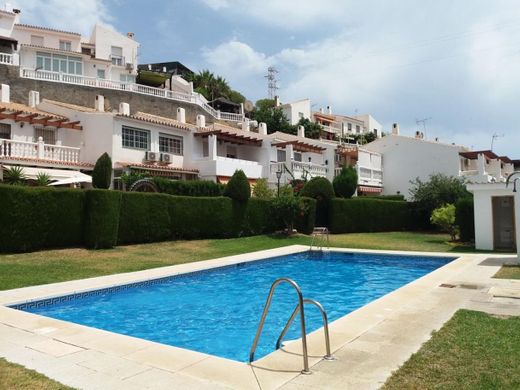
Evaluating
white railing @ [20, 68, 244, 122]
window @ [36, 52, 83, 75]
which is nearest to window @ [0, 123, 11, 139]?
white railing @ [20, 68, 244, 122]

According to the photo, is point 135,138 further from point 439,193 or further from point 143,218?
point 439,193

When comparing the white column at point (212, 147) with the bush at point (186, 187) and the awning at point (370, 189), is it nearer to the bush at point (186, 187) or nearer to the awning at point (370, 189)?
the bush at point (186, 187)

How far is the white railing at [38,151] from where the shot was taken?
92.6 feet

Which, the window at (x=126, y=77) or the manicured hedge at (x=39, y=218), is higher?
the window at (x=126, y=77)

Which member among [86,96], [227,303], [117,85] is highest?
[117,85]

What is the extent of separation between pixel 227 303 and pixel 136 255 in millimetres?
8441

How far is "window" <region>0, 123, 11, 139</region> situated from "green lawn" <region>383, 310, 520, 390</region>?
32.4 meters

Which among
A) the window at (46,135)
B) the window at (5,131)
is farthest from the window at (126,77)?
the window at (5,131)

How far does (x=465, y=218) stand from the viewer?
26547 mm

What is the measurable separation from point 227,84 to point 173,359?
86254mm

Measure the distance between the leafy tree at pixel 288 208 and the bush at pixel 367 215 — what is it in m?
4.79

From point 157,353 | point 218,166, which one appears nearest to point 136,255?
point 157,353

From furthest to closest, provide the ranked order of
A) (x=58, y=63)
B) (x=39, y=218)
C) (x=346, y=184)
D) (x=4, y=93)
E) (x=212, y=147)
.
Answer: (x=58, y=63) → (x=212, y=147) → (x=346, y=184) → (x=4, y=93) → (x=39, y=218)

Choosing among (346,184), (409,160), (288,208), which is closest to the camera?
(288,208)
